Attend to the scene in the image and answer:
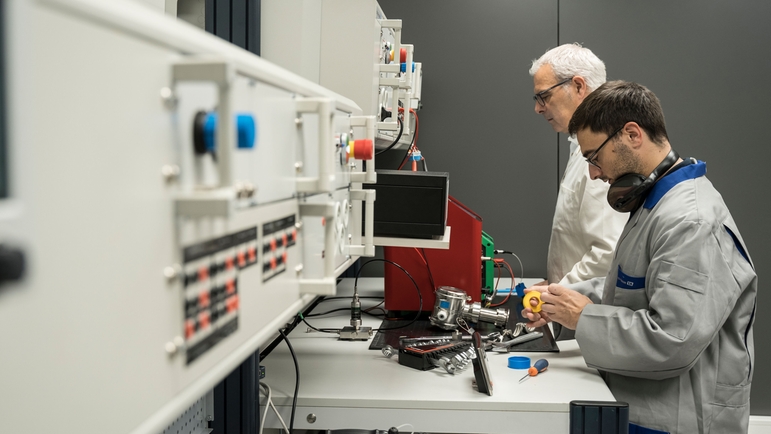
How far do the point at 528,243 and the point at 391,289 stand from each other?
1.24m

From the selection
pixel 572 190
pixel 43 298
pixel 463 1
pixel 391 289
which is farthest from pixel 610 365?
pixel 463 1

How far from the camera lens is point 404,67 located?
2146 mm

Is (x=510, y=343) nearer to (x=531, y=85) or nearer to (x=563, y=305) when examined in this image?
(x=563, y=305)

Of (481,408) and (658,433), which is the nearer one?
(481,408)

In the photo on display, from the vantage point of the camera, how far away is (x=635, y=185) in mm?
1547

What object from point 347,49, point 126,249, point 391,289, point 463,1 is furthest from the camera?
point 463,1

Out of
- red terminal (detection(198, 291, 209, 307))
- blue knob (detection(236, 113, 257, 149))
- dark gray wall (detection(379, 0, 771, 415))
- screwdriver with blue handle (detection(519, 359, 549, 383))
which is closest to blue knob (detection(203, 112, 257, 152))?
blue knob (detection(236, 113, 257, 149))

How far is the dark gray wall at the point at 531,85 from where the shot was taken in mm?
2953

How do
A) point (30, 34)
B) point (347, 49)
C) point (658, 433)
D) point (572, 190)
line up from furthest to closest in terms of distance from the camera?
point (572, 190) < point (347, 49) < point (658, 433) < point (30, 34)

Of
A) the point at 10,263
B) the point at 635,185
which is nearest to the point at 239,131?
the point at 10,263

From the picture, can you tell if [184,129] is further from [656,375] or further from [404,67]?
[404,67]

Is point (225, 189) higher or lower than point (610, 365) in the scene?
higher

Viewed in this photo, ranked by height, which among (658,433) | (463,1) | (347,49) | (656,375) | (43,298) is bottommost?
(658,433)

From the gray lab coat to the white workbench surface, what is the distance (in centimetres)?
12
